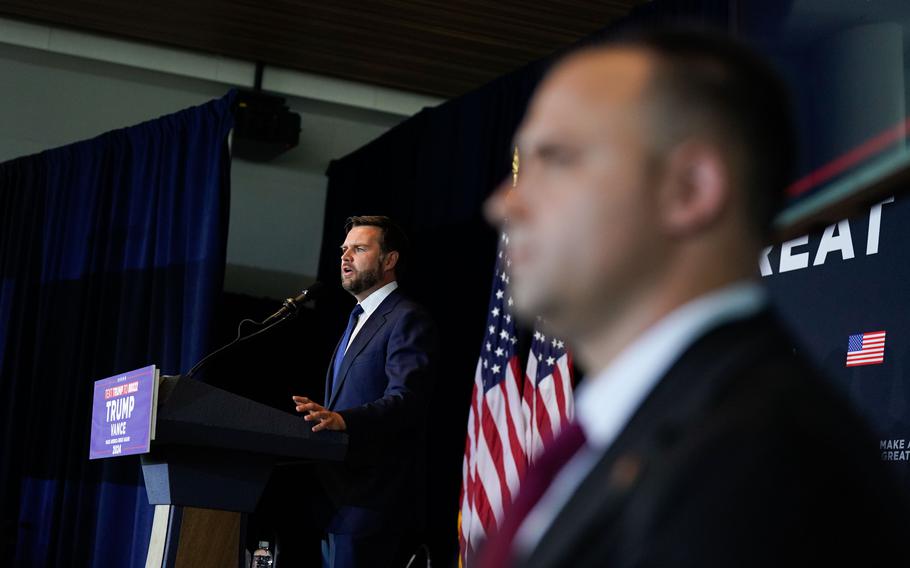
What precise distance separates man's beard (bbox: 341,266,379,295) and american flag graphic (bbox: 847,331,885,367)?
60.0 inches

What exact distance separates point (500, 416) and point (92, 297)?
3.10 m

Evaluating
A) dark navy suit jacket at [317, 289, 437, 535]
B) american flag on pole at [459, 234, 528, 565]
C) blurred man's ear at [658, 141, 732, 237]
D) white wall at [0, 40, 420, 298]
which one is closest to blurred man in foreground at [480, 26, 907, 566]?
blurred man's ear at [658, 141, 732, 237]

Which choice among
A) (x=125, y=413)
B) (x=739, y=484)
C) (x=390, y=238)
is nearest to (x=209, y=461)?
(x=125, y=413)

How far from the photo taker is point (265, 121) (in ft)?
23.8

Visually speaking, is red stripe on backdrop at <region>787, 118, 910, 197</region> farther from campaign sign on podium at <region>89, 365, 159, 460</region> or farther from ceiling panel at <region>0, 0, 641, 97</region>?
ceiling panel at <region>0, 0, 641, 97</region>

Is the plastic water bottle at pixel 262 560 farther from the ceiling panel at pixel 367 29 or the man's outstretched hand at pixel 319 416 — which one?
the ceiling panel at pixel 367 29

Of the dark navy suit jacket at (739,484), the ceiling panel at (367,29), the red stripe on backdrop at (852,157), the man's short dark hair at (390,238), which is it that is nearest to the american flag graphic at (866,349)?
the man's short dark hair at (390,238)

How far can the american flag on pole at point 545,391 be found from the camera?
4461 millimetres

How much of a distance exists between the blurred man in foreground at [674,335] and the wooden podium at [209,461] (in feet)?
6.63

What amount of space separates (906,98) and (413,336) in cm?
195

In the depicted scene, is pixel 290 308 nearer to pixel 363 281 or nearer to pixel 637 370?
pixel 363 281

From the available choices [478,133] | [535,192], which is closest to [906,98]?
[535,192]

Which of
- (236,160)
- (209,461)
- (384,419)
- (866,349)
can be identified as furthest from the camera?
(236,160)

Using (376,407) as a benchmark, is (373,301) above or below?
above
